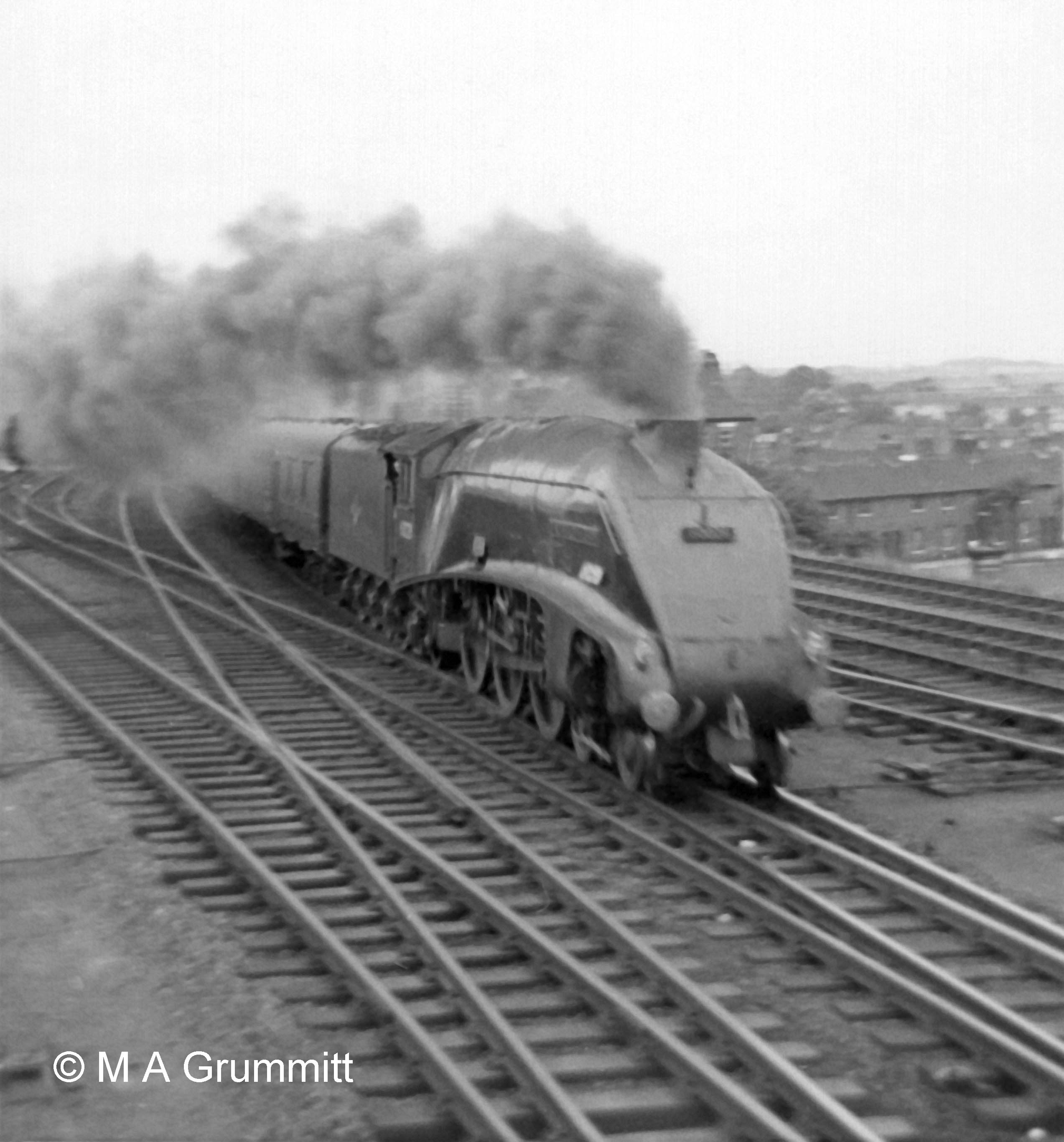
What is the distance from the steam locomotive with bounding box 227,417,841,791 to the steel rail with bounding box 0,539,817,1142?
1.68 m

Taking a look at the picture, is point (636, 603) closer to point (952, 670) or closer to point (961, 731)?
point (961, 731)

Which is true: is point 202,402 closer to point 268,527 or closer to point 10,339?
point 268,527

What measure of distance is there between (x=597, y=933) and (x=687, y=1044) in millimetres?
1228

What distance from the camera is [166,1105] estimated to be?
5094 mm

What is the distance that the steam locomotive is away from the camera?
891cm

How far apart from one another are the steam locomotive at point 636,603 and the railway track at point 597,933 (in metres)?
0.42

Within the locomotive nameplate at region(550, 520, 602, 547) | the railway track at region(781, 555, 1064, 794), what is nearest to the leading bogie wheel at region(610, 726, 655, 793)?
the locomotive nameplate at region(550, 520, 602, 547)

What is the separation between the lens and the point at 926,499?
140ft

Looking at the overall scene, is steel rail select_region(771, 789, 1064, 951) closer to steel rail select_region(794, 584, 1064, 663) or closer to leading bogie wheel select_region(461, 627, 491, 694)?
leading bogie wheel select_region(461, 627, 491, 694)

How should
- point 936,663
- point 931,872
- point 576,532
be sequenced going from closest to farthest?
point 931,872 < point 576,532 < point 936,663

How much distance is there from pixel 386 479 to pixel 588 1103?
1010cm

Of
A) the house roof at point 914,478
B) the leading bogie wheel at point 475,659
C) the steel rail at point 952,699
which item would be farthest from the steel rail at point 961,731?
the house roof at point 914,478

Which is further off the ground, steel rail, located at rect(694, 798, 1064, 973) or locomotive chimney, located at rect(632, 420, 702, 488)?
locomotive chimney, located at rect(632, 420, 702, 488)

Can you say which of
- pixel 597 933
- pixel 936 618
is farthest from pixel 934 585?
pixel 597 933
